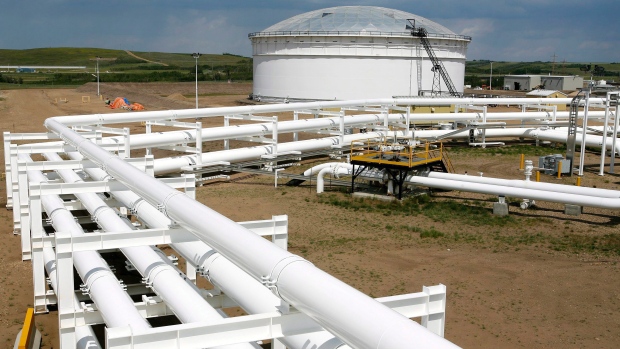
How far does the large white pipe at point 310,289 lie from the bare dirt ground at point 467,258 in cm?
566

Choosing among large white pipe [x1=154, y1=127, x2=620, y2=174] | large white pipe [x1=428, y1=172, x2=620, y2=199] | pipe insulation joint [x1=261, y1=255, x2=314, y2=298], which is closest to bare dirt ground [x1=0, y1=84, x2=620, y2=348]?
large white pipe [x1=428, y1=172, x2=620, y2=199]

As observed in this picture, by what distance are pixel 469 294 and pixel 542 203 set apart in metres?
9.65

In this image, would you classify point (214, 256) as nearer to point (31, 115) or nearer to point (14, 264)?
point (14, 264)

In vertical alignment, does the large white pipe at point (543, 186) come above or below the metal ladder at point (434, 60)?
below

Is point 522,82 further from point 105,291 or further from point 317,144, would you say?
point 105,291

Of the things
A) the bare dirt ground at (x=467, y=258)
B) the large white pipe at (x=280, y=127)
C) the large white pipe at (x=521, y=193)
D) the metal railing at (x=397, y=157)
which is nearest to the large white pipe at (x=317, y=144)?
the large white pipe at (x=280, y=127)

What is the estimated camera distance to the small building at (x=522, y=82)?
8756 centimetres

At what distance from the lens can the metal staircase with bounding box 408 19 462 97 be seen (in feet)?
183

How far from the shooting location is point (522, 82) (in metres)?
89.2

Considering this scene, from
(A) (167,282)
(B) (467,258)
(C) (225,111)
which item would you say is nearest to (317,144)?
(C) (225,111)

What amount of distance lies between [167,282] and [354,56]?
48.4 m

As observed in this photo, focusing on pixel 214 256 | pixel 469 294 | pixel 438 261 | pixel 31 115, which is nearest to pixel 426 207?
pixel 438 261

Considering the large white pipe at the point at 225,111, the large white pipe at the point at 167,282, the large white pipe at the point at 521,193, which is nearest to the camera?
the large white pipe at the point at 167,282

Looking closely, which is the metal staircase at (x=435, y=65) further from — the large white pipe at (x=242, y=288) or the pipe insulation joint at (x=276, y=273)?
the pipe insulation joint at (x=276, y=273)
